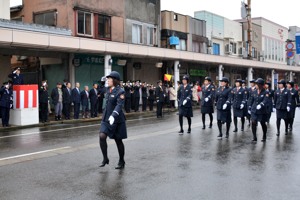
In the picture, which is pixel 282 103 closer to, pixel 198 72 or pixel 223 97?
pixel 223 97

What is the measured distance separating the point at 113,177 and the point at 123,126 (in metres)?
1.19

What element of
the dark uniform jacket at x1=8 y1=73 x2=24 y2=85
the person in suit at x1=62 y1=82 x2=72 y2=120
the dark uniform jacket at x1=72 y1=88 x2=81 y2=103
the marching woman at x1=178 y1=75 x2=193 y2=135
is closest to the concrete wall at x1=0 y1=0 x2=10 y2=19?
the dark uniform jacket at x1=8 y1=73 x2=24 y2=85

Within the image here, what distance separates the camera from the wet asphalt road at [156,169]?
6.06 m

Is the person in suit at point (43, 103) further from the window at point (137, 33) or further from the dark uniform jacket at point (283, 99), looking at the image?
the window at point (137, 33)

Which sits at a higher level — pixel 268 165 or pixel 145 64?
pixel 145 64

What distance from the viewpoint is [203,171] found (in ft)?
24.5

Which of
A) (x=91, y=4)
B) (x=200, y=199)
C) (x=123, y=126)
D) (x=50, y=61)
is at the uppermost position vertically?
(x=91, y=4)

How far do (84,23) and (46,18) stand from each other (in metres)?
2.64

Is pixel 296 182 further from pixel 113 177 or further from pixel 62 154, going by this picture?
pixel 62 154

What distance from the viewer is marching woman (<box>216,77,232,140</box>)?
12.3 metres

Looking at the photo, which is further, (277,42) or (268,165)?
(277,42)

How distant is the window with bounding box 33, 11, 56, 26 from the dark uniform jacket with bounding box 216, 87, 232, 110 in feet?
47.4

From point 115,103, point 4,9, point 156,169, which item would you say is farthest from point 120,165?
point 4,9

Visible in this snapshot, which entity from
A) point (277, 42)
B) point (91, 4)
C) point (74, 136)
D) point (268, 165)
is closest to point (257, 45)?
point (277, 42)
